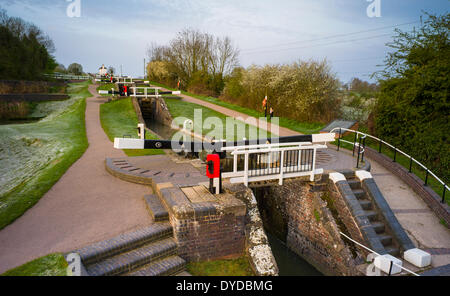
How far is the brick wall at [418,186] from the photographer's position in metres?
7.55

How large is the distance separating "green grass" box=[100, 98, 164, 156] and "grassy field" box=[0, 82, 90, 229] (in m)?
1.35

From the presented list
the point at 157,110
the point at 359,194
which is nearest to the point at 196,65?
the point at 157,110

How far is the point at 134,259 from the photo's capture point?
5012mm

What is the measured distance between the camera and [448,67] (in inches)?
421

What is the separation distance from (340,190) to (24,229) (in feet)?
23.6

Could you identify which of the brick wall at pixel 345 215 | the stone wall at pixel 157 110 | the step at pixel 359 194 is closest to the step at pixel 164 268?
the brick wall at pixel 345 215

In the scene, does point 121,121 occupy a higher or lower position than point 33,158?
higher

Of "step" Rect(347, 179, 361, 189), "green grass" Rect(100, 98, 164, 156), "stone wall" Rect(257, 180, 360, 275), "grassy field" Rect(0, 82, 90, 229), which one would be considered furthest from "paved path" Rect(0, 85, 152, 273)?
"step" Rect(347, 179, 361, 189)

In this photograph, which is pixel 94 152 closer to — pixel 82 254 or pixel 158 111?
pixel 82 254

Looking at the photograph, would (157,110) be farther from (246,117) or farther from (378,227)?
(378,227)

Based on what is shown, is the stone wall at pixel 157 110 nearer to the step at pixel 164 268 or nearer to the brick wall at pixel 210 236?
the brick wall at pixel 210 236

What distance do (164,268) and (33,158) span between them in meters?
9.49

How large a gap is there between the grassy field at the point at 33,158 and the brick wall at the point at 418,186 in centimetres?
1009
